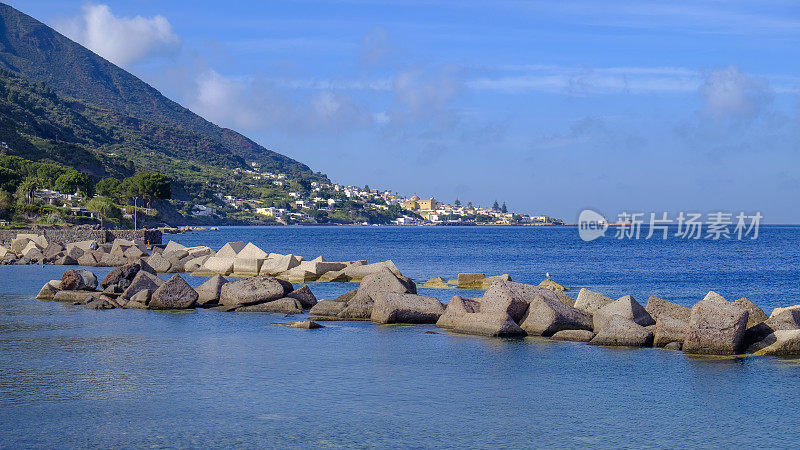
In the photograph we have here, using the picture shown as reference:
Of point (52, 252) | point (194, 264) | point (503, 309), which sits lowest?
point (52, 252)

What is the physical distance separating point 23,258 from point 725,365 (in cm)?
5775

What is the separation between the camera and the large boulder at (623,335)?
22.5m

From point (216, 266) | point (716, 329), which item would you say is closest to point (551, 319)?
point (716, 329)

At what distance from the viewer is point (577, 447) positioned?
13.1m

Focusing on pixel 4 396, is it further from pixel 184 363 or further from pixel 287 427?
pixel 287 427

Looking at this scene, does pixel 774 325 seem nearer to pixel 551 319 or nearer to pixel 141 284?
pixel 551 319

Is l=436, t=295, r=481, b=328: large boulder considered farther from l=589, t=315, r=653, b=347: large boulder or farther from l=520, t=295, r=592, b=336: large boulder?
l=589, t=315, r=653, b=347: large boulder

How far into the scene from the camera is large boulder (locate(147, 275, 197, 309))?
1256 inches

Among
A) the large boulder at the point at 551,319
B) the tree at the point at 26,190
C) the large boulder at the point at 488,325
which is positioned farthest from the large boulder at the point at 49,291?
the tree at the point at 26,190

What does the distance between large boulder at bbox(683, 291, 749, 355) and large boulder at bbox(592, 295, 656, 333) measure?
2691mm

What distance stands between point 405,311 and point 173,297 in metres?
10.2

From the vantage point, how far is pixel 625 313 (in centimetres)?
2397

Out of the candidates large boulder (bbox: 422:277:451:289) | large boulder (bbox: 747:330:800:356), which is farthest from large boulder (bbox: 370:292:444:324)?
large boulder (bbox: 422:277:451:289)

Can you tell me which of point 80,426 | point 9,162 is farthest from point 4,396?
point 9,162
